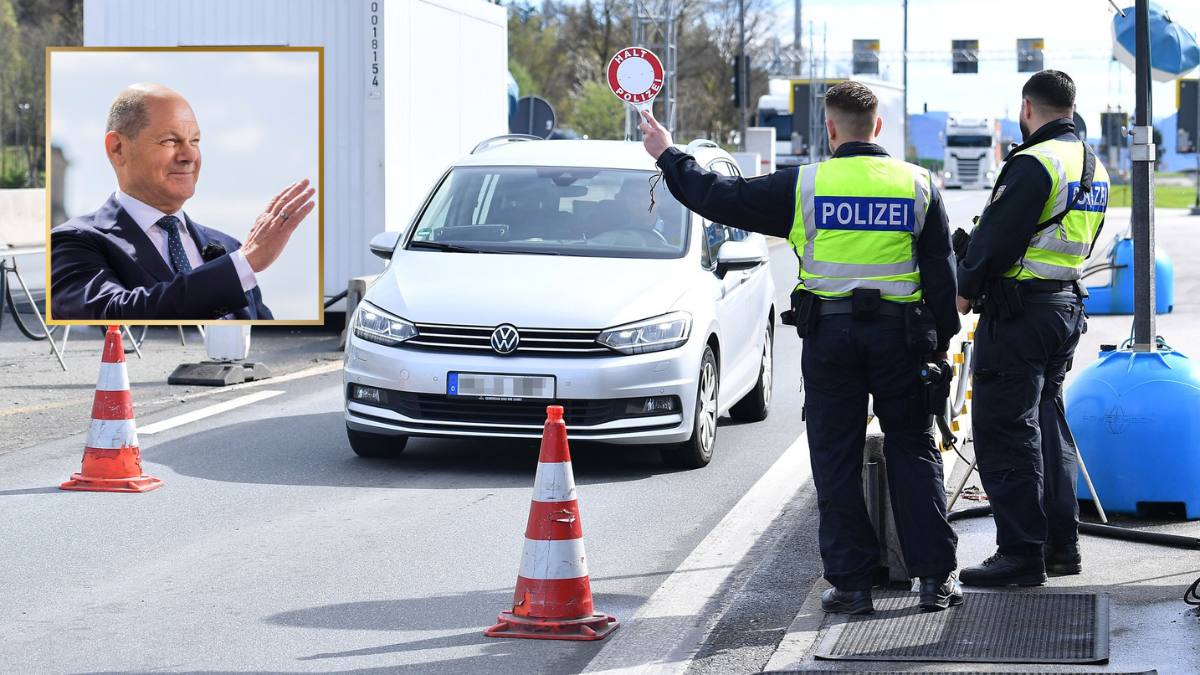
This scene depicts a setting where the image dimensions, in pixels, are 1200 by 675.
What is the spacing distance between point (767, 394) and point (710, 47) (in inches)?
2512

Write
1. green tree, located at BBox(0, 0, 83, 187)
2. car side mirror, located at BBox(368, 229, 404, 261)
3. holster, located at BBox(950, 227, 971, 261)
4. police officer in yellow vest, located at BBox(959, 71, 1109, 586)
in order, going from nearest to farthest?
police officer in yellow vest, located at BBox(959, 71, 1109, 586) < holster, located at BBox(950, 227, 971, 261) < car side mirror, located at BBox(368, 229, 404, 261) < green tree, located at BBox(0, 0, 83, 187)

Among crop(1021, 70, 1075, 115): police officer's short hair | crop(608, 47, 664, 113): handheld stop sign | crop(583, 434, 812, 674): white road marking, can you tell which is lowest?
crop(583, 434, 812, 674): white road marking

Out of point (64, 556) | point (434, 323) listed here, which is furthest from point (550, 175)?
point (64, 556)

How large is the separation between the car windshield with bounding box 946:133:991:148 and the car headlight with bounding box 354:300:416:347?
6749cm

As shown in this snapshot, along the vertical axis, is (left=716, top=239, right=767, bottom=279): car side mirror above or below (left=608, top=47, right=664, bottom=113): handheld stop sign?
below

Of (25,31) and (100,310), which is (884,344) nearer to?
(100,310)

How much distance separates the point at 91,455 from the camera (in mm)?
8672

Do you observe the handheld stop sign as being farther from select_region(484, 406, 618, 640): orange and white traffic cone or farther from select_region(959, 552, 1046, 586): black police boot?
select_region(484, 406, 618, 640): orange and white traffic cone

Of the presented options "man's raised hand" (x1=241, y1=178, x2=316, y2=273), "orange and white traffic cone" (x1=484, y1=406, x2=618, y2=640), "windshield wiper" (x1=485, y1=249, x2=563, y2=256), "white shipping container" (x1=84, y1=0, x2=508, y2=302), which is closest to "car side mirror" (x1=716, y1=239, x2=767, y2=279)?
"windshield wiper" (x1=485, y1=249, x2=563, y2=256)

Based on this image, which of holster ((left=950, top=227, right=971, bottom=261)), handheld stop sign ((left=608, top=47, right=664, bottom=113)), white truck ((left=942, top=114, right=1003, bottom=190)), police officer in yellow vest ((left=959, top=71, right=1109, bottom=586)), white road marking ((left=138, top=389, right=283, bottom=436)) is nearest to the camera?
police officer in yellow vest ((left=959, top=71, right=1109, bottom=586))

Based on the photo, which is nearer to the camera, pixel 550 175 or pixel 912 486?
pixel 912 486

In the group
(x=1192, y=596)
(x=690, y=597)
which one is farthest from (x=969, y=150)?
(x=1192, y=596)

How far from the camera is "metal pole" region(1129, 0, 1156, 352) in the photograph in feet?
24.6

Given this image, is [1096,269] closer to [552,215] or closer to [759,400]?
[759,400]
